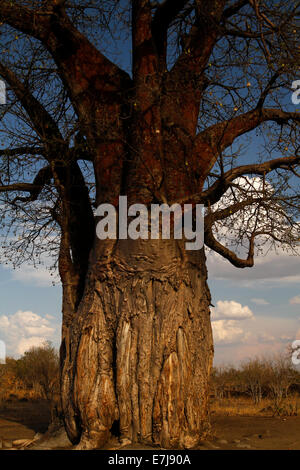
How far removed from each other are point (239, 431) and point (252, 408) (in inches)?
155

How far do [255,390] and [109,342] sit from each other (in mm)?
7834

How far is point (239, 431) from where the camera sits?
7.49 metres

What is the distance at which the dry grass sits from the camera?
9.55 metres

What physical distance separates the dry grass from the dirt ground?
350mm

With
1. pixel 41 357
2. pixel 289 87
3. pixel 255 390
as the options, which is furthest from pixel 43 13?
pixel 41 357

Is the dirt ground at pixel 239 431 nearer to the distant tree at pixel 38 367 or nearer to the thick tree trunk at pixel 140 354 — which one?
the thick tree trunk at pixel 140 354

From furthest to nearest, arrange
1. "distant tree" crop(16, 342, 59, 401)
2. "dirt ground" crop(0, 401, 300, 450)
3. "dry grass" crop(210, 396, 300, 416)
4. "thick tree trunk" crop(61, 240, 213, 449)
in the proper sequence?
"distant tree" crop(16, 342, 59, 401), "dry grass" crop(210, 396, 300, 416), "dirt ground" crop(0, 401, 300, 450), "thick tree trunk" crop(61, 240, 213, 449)

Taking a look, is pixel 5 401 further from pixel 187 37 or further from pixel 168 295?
pixel 187 37

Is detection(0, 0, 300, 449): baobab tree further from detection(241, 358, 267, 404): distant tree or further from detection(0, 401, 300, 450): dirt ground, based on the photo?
detection(241, 358, 267, 404): distant tree

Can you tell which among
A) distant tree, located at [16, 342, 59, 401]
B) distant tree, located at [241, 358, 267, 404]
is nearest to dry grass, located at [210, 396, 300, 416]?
distant tree, located at [241, 358, 267, 404]

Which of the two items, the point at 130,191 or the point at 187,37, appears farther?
the point at 187,37

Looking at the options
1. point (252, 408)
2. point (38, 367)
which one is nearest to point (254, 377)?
point (252, 408)

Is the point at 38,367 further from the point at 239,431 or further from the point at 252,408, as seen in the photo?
the point at 239,431

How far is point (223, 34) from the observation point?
7.68 meters
